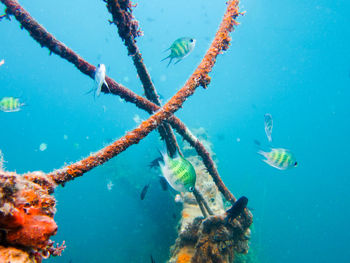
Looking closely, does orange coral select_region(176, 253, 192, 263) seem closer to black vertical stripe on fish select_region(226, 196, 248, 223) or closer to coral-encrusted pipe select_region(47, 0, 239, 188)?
black vertical stripe on fish select_region(226, 196, 248, 223)

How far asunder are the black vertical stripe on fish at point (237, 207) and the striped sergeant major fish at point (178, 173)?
970 millimetres

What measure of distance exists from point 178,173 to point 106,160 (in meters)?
0.96

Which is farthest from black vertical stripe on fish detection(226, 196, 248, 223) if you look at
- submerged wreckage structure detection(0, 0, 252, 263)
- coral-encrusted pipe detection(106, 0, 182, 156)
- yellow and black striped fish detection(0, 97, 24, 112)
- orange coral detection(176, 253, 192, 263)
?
yellow and black striped fish detection(0, 97, 24, 112)

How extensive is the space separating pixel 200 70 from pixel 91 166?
171cm

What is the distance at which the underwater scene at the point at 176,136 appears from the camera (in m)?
2.23

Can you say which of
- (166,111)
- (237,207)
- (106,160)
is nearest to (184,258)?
(237,207)

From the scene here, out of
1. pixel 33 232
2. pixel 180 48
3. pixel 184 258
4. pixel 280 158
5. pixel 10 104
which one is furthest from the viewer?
pixel 10 104

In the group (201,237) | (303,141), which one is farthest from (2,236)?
(303,141)

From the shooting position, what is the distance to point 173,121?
9.52 ft

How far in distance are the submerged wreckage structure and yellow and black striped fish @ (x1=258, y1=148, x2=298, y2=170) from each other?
4.37 ft

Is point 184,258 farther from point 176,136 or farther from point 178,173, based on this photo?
point 176,136

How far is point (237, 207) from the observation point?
2.87 m

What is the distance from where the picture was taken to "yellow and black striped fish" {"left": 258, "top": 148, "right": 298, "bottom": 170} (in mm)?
4277

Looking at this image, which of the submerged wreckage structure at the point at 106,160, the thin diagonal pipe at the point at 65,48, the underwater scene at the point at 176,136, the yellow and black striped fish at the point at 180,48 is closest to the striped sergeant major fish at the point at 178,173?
the underwater scene at the point at 176,136
